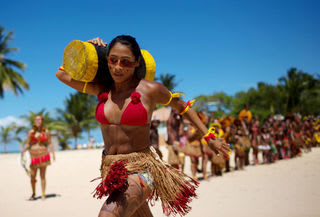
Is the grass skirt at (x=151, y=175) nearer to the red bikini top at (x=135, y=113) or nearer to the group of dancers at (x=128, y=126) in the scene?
the group of dancers at (x=128, y=126)

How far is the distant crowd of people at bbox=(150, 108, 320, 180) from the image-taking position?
31.6 ft

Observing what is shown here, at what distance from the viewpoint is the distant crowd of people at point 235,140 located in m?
9.62

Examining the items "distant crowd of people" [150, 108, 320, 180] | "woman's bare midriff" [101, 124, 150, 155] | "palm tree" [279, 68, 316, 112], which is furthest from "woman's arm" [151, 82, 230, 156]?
"palm tree" [279, 68, 316, 112]

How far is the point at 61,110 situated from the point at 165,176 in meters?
33.0

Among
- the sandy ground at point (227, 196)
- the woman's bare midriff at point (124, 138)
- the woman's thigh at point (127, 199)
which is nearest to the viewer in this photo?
the woman's thigh at point (127, 199)

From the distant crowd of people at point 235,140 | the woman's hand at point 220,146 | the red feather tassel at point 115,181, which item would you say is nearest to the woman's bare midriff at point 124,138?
the red feather tassel at point 115,181

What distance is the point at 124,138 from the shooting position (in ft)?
8.82

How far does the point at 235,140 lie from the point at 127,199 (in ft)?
34.3

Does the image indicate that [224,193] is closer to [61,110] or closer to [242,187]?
[242,187]

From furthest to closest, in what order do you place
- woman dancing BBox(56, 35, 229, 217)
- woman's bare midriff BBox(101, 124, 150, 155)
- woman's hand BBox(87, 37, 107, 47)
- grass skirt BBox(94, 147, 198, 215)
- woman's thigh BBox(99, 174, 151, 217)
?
woman's hand BBox(87, 37, 107, 47)
woman's bare midriff BBox(101, 124, 150, 155)
woman dancing BBox(56, 35, 229, 217)
grass skirt BBox(94, 147, 198, 215)
woman's thigh BBox(99, 174, 151, 217)

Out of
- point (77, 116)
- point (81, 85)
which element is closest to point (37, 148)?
point (81, 85)

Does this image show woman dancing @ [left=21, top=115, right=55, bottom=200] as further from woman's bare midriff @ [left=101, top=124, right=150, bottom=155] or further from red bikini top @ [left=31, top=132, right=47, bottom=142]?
woman's bare midriff @ [left=101, top=124, right=150, bottom=155]

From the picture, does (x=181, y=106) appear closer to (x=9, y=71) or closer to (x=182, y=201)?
(x=182, y=201)

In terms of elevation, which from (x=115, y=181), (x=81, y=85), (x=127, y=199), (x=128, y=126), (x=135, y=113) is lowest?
(x=127, y=199)
